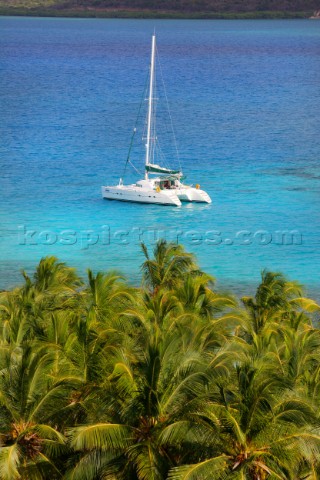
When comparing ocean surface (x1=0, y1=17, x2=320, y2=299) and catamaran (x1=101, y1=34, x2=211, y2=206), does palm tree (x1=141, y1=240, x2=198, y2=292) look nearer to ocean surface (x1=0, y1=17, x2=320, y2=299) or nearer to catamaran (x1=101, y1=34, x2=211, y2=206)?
ocean surface (x1=0, y1=17, x2=320, y2=299)

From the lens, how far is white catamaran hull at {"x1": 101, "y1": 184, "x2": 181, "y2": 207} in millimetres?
54281

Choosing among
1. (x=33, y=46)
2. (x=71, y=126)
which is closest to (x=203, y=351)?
(x=71, y=126)

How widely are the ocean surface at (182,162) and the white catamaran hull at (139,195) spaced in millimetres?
500

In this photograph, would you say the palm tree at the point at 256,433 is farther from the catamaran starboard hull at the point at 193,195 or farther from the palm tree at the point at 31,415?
the catamaran starboard hull at the point at 193,195

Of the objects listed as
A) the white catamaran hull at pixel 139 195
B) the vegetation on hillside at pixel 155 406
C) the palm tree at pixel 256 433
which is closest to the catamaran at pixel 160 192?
the white catamaran hull at pixel 139 195

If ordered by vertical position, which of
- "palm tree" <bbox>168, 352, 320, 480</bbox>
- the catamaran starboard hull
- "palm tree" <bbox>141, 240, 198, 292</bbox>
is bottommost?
"palm tree" <bbox>168, 352, 320, 480</bbox>

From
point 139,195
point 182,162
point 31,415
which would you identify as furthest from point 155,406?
point 182,162

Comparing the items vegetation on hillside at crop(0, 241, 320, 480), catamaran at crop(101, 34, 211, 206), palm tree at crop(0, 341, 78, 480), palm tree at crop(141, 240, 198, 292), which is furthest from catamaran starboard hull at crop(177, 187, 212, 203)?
palm tree at crop(0, 341, 78, 480)

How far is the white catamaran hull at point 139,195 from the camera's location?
5428cm

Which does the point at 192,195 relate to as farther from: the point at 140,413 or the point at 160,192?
the point at 140,413

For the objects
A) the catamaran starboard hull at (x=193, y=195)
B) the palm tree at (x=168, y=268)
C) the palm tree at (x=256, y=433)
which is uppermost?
the catamaran starboard hull at (x=193, y=195)

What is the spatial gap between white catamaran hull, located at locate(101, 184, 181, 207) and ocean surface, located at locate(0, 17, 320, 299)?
1.64 feet

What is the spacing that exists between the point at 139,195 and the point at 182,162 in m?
14.7

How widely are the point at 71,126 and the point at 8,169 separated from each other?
1957 cm
